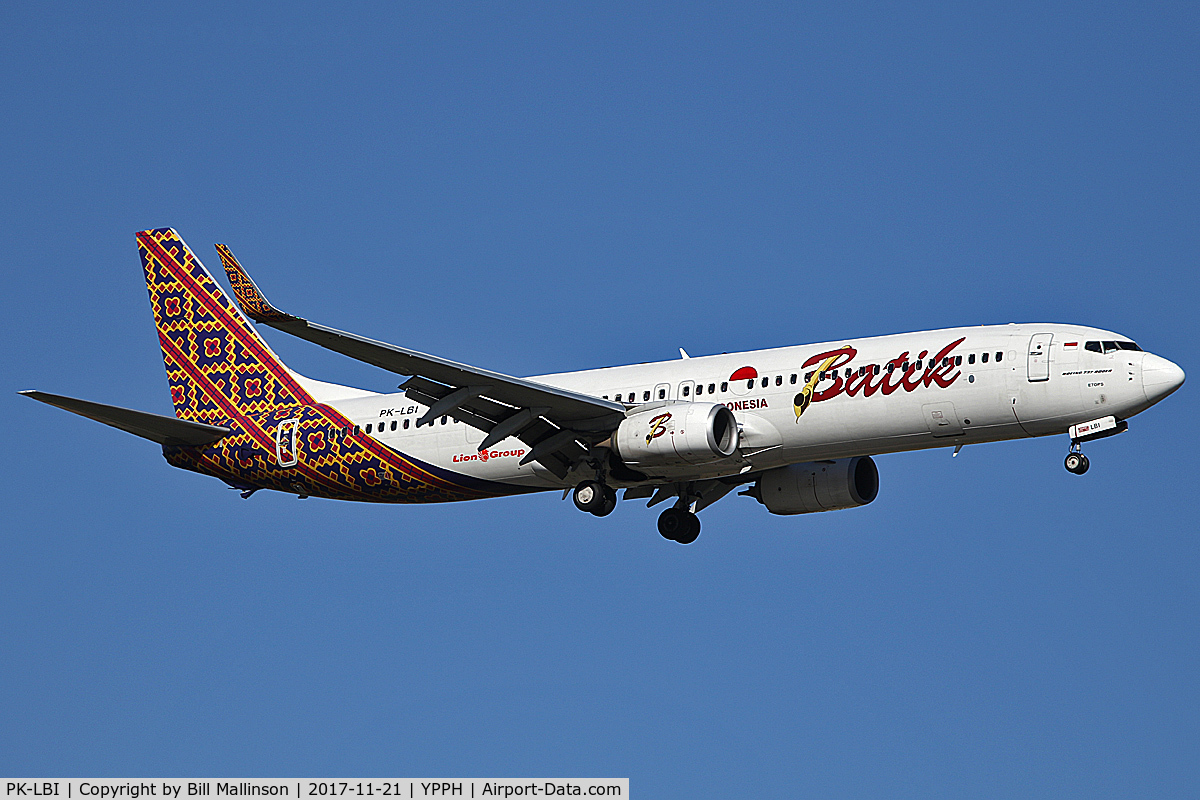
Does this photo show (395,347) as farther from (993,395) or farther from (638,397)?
(993,395)

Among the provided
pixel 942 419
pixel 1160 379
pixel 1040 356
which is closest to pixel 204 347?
pixel 942 419

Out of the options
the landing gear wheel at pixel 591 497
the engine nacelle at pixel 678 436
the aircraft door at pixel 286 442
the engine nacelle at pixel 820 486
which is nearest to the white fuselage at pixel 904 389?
the engine nacelle at pixel 678 436

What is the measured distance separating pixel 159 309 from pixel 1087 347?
89.7 feet

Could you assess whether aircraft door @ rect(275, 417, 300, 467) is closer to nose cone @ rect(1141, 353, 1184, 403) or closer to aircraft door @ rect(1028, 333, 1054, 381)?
aircraft door @ rect(1028, 333, 1054, 381)

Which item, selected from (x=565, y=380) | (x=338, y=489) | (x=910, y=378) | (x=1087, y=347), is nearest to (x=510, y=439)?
(x=565, y=380)

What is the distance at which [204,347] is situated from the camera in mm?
48688

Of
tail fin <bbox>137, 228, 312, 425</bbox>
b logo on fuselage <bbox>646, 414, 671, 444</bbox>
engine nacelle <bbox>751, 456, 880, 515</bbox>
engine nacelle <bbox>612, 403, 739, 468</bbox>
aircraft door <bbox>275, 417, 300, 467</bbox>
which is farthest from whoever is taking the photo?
tail fin <bbox>137, 228, 312, 425</bbox>

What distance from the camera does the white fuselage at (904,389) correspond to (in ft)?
122

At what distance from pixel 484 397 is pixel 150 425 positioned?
10.6 m

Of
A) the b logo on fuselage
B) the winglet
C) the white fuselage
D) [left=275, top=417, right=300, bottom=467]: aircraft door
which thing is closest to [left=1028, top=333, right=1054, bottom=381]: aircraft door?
the white fuselage

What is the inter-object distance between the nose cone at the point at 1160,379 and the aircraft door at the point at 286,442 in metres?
22.5

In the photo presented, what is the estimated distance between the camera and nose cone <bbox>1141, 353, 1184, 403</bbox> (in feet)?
120

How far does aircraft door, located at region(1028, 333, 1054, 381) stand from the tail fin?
66.5 feet

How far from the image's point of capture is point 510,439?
42.6 meters
